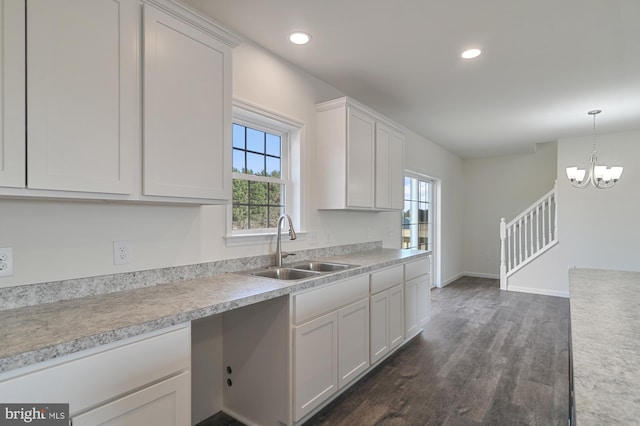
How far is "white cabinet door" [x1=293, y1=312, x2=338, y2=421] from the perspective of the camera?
1964 mm

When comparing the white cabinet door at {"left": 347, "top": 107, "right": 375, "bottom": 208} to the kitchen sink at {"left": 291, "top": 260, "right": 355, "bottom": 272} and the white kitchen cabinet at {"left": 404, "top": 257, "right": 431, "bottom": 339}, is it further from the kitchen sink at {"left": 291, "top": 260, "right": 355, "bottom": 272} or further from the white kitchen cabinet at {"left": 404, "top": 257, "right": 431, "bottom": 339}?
the white kitchen cabinet at {"left": 404, "top": 257, "right": 431, "bottom": 339}

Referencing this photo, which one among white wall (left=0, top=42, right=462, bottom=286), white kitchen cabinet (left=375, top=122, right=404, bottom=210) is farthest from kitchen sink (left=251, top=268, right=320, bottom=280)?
white kitchen cabinet (left=375, top=122, right=404, bottom=210)

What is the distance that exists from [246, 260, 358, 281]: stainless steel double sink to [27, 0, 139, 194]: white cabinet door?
117 cm

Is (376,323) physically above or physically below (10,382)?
below

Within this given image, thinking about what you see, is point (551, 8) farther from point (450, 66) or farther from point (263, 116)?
point (263, 116)

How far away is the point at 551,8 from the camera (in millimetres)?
2076

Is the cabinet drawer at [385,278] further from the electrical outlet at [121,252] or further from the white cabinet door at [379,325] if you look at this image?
the electrical outlet at [121,252]

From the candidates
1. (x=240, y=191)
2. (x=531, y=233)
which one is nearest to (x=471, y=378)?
(x=240, y=191)

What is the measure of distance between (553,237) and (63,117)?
673 cm

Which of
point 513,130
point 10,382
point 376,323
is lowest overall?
point 376,323

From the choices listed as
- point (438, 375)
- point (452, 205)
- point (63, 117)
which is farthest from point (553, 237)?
point (63, 117)

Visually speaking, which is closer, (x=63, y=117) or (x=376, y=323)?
(x=63, y=117)

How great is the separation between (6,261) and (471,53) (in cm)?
314

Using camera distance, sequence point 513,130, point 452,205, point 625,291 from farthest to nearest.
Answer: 1. point 452,205
2. point 513,130
3. point 625,291
